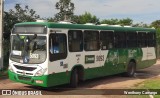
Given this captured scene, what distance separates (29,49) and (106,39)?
521cm

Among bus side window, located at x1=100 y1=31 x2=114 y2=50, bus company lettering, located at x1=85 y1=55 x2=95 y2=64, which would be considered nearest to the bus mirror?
bus company lettering, located at x1=85 y1=55 x2=95 y2=64

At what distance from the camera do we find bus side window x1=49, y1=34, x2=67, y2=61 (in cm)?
1497

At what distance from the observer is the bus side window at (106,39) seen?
1877cm

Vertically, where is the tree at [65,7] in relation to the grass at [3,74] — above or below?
above

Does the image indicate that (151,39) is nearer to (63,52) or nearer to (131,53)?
(131,53)

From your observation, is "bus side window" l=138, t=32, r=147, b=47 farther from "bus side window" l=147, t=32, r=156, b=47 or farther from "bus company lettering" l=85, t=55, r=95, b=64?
"bus company lettering" l=85, t=55, r=95, b=64

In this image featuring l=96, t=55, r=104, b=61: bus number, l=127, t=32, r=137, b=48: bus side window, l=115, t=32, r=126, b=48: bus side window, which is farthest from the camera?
l=127, t=32, r=137, b=48: bus side window

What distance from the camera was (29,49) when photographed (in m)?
15.2

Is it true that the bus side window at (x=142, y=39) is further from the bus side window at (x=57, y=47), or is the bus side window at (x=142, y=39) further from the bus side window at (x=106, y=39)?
the bus side window at (x=57, y=47)

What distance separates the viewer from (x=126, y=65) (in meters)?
21.5

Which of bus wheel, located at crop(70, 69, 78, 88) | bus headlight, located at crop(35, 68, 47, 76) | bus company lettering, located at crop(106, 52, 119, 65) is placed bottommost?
bus wheel, located at crop(70, 69, 78, 88)

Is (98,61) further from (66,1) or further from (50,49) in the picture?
(66,1)

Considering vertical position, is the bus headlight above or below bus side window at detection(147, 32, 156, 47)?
below

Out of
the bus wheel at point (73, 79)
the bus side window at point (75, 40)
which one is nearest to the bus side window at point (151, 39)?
the bus side window at point (75, 40)
